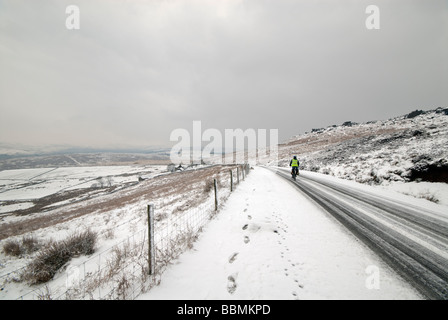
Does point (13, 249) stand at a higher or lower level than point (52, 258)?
lower

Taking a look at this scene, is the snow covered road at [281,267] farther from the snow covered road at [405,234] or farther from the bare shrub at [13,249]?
the bare shrub at [13,249]

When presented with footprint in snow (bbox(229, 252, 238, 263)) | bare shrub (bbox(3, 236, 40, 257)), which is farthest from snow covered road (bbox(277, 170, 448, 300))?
bare shrub (bbox(3, 236, 40, 257))

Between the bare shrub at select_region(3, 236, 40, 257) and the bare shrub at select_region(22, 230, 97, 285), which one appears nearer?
the bare shrub at select_region(22, 230, 97, 285)

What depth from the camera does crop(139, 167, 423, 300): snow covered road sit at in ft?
8.50

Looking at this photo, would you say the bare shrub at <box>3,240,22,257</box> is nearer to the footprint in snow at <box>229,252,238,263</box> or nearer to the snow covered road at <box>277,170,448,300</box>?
the footprint in snow at <box>229,252,238,263</box>

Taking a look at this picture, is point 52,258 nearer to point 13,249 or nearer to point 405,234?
point 13,249

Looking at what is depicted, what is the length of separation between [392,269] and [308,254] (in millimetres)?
1356

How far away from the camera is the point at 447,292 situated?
247 cm

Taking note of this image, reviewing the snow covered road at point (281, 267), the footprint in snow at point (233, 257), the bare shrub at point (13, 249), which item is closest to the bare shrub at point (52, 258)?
the bare shrub at point (13, 249)

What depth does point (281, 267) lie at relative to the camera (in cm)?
318

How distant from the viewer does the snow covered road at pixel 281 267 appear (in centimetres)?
259

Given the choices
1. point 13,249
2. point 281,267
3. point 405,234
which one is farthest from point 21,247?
point 405,234

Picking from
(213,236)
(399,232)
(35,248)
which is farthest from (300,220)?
(35,248)
